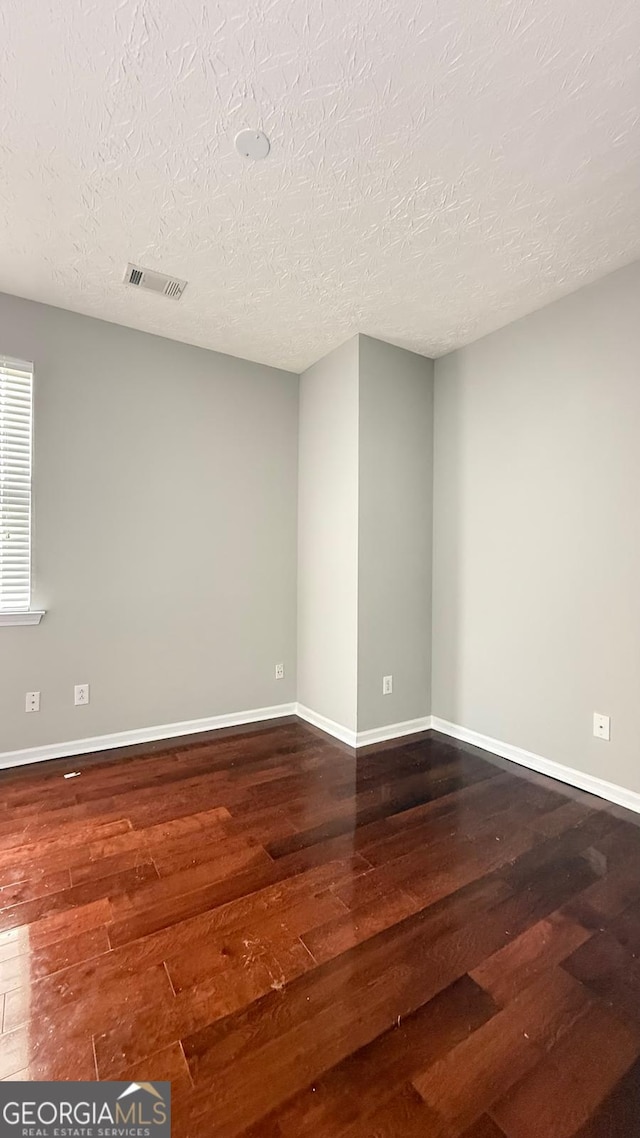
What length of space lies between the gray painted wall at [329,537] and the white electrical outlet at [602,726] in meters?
1.29

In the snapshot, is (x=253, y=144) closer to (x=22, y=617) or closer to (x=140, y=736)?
(x=22, y=617)

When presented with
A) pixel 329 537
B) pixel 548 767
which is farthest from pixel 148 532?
pixel 548 767

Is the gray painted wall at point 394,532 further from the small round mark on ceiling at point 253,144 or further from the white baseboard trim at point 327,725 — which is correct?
the small round mark on ceiling at point 253,144

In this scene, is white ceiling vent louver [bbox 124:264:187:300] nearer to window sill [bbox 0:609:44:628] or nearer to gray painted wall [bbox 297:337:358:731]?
gray painted wall [bbox 297:337:358:731]

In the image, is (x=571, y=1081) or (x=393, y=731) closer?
(x=571, y=1081)

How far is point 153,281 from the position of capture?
2.42m

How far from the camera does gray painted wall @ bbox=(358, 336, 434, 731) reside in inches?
118

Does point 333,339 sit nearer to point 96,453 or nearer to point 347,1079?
point 96,453

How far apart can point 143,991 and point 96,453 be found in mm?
2553

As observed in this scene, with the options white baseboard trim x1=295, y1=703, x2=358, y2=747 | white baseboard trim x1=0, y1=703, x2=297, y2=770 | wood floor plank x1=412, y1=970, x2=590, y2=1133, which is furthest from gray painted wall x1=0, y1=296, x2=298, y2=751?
wood floor plank x1=412, y1=970, x2=590, y2=1133

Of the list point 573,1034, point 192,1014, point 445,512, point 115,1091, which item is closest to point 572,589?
point 445,512

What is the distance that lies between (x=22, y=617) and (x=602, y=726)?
3.07 meters

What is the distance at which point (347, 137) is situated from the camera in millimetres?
1597

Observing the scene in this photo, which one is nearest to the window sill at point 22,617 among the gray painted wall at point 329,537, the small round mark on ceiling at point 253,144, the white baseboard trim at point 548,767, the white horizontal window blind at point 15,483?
the white horizontal window blind at point 15,483
